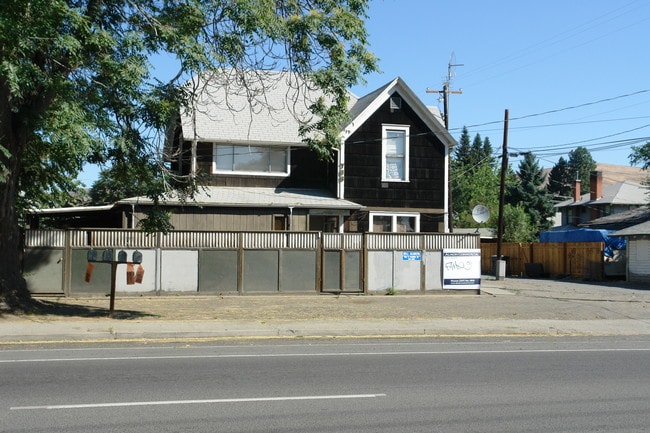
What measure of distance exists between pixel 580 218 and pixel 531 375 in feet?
201

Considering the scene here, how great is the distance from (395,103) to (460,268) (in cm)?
804

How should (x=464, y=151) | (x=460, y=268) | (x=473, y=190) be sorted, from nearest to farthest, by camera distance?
(x=460, y=268), (x=473, y=190), (x=464, y=151)

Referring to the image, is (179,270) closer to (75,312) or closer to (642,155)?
(75,312)

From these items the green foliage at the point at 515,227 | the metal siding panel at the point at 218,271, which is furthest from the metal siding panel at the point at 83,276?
the green foliage at the point at 515,227

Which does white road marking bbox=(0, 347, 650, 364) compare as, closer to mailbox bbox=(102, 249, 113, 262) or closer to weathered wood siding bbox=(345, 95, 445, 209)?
mailbox bbox=(102, 249, 113, 262)

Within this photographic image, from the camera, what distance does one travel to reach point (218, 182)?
1086 inches

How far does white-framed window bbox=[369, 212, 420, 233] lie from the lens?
28.6 meters

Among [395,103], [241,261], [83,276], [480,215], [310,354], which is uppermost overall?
[395,103]

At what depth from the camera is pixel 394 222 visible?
28.7 metres

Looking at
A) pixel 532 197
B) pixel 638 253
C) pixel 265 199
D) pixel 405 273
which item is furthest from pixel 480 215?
pixel 532 197

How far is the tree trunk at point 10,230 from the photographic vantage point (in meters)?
15.3

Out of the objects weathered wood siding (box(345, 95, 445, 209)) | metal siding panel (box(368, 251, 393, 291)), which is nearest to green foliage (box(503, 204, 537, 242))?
weathered wood siding (box(345, 95, 445, 209))

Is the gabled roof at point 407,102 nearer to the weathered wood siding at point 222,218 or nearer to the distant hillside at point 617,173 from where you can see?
the weathered wood siding at point 222,218

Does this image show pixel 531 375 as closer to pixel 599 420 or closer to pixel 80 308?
pixel 599 420
